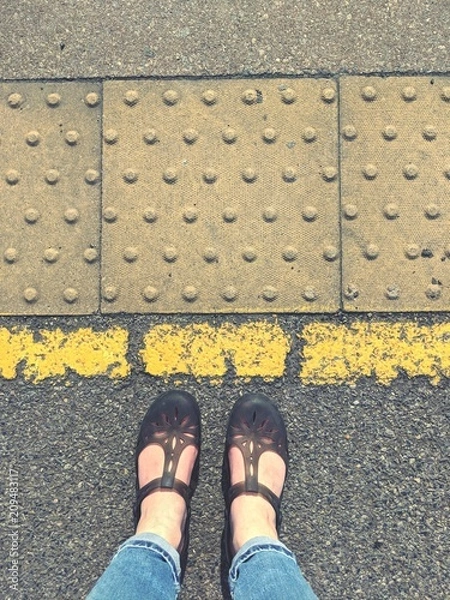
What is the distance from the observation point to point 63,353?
Answer: 2416 mm

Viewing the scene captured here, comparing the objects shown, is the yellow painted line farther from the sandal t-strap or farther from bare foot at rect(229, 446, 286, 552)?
bare foot at rect(229, 446, 286, 552)

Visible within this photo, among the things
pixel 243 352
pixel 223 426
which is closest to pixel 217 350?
pixel 243 352

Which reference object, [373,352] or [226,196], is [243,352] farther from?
[226,196]

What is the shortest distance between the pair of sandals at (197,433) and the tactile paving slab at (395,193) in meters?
0.54

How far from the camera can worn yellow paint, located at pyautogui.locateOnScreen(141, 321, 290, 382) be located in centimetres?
239

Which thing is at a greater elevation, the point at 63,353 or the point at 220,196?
the point at 220,196

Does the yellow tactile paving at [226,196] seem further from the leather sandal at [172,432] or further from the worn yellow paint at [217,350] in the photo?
the leather sandal at [172,432]

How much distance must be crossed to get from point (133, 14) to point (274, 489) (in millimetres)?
1952

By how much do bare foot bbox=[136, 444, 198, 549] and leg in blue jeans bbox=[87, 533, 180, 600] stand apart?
5cm

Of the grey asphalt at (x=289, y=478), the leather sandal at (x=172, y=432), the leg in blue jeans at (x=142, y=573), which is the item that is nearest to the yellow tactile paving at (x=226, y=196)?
the grey asphalt at (x=289, y=478)

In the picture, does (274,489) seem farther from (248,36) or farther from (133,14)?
(133,14)

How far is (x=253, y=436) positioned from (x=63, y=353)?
799 millimetres

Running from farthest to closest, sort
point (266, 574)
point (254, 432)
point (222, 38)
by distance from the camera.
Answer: point (222, 38) → point (254, 432) → point (266, 574)

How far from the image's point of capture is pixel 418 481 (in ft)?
7.65
